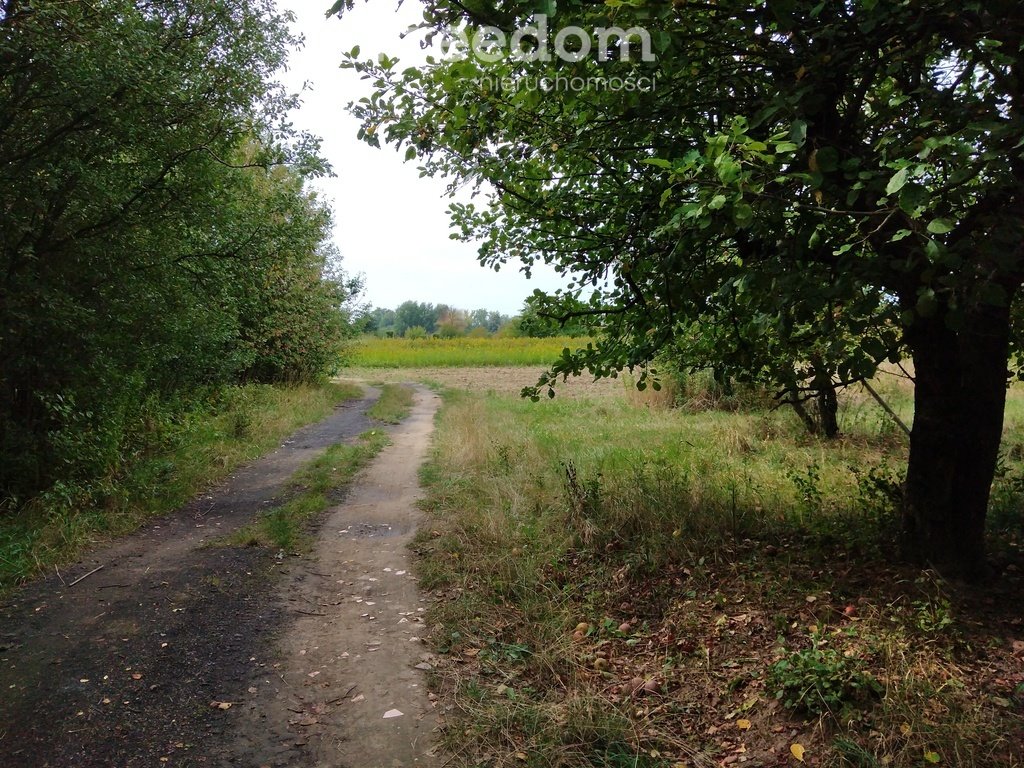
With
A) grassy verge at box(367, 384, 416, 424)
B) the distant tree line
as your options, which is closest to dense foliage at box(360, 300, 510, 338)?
Result: the distant tree line

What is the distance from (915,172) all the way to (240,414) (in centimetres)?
1217

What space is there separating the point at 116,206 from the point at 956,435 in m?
7.51

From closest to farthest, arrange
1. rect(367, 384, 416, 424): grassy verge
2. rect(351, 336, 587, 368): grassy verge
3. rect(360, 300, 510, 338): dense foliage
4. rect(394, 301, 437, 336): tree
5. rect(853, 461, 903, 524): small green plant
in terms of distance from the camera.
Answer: rect(853, 461, 903, 524): small green plant, rect(367, 384, 416, 424): grassy verge, rect(351, 336, 587, 368): grassy verge, rect(360, 300, 510, 338): dense foliage, rect(394, 301, 437, 336): tree

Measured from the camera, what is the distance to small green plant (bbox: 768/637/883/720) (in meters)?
3.19

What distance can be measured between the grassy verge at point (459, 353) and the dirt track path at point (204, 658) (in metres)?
30.4

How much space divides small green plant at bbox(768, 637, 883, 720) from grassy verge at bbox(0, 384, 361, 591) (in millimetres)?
5617

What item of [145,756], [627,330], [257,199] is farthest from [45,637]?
[257,199]

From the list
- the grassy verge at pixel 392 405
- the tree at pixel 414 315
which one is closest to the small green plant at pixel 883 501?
the grassy verge at pixel 392 405

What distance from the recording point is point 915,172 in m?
2.55

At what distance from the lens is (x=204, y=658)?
4113mm

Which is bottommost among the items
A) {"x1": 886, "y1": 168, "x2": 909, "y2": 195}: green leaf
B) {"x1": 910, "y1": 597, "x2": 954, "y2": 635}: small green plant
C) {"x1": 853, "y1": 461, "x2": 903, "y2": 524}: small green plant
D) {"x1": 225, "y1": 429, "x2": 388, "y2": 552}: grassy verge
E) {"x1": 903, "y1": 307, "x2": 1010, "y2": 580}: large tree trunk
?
{"x1": 225, "y1": 429, "x2": 388, "y2": 552}: grassy verge

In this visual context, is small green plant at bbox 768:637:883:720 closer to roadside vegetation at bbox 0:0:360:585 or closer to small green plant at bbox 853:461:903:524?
small green plant at bbox 853:461:903:524

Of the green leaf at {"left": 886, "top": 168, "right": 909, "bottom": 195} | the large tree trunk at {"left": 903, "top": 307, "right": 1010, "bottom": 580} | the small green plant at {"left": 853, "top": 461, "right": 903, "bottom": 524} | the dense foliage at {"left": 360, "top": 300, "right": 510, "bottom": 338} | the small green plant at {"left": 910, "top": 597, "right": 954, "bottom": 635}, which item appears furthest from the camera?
the dense foliage at {"left": 360, "top": 300, "right": 510, "bottom": 338}

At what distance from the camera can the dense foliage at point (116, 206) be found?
5848 millimetres
